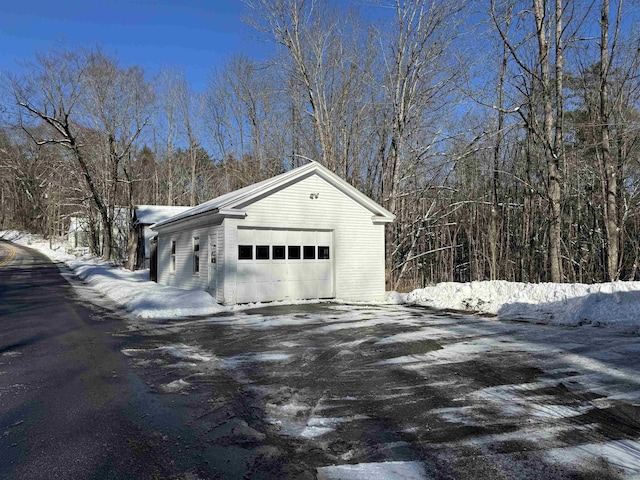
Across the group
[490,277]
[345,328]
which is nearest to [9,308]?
[345,328]

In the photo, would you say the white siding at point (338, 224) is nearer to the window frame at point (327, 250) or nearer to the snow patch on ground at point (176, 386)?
the window frame at point (327, 250)

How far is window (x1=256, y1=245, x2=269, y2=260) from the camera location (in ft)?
44.0

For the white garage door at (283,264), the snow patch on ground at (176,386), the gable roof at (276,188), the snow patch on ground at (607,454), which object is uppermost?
the gable roof at (276,188)

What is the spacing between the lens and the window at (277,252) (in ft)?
45.0

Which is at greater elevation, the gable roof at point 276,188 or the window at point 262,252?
the gable roof at point 276,188

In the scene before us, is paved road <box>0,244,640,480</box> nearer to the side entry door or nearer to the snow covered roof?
the side entry door

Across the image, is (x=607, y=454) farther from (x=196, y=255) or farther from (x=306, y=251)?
(x=196, y=255)

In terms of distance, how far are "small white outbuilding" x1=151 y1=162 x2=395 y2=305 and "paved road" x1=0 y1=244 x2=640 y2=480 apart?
439 centimetres

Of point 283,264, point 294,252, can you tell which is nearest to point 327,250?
point 294,252

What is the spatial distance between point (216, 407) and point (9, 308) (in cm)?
1023

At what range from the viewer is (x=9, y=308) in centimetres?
1186

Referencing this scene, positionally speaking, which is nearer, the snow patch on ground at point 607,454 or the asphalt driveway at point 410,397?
the snow patch on ground at point 607,454

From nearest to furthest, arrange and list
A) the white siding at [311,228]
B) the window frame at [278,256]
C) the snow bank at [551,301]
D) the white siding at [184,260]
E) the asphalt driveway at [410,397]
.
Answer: the asphalt driveway at [410,397]
the snow bank at [551,301]
the white siding at [311,228]
the window frame at [278,256]
the white siding at [184,260]

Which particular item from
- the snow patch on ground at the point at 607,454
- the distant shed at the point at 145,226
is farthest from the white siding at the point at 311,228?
the distant shed at the point at 145,226
